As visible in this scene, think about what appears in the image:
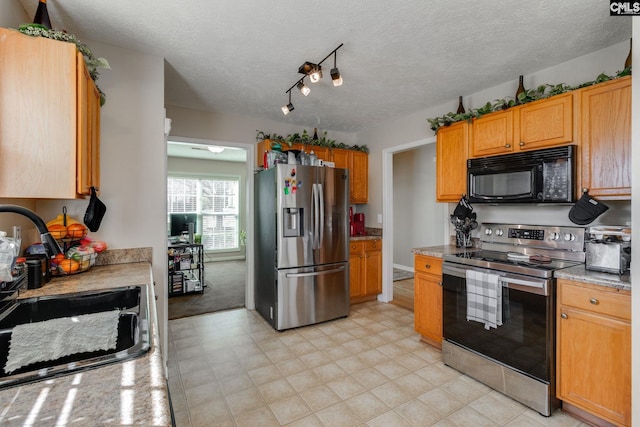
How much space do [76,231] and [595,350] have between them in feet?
10.7

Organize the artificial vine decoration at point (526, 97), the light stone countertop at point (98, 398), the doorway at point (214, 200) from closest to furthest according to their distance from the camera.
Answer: the light stone countertop at point (98, 398) < the artificial vine decoration at point (526, 97) < the doorway at point (214, 200)

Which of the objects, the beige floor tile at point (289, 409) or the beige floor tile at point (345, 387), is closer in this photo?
the beige floor tile at point (289, 409)

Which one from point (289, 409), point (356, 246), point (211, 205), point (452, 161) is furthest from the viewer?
point (211, 205)

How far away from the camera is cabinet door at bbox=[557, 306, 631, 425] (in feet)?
5.34

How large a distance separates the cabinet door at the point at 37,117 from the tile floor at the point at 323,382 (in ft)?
5.19

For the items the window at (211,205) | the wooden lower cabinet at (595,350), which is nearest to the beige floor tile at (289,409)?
the wooden lower cabinet at (595,350)

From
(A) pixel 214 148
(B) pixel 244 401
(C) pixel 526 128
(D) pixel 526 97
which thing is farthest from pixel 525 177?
(A) pixel 214 148

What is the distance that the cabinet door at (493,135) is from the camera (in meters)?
2.45

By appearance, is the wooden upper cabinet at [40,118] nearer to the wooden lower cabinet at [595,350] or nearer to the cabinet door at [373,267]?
the wooden lower cabinet at [595,350]

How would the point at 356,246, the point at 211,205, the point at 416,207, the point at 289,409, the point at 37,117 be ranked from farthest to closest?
the point at 211,205, the point at 416,207, the point at 356,246, the point at 289,409, the point at 37,117

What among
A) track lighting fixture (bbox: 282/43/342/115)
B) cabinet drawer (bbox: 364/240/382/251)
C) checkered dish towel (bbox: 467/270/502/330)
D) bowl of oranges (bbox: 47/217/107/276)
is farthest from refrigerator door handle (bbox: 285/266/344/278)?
track lighting fixture (bbox: 282/43/342/115)

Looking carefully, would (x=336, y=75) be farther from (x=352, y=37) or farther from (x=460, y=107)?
(x=460, y=107)

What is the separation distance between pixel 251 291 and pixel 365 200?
82.6 inches

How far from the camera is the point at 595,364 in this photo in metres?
1.74
